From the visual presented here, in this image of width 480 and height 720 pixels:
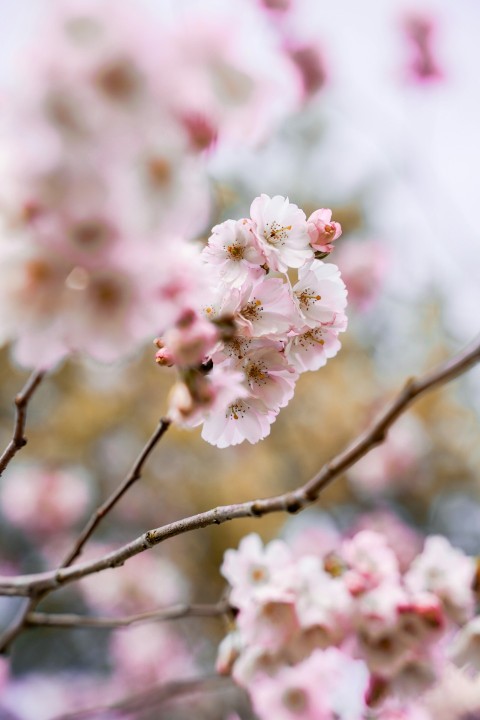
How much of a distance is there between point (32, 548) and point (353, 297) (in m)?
2.65

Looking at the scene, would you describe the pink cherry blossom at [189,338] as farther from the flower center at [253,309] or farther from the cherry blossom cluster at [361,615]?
the cherry blossom cluster at [361,615]

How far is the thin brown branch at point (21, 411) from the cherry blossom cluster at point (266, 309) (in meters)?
0.14

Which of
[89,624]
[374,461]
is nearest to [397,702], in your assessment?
[89,624]

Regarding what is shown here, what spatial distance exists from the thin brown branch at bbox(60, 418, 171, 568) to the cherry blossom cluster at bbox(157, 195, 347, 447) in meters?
0.06

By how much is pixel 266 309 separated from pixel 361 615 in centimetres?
68

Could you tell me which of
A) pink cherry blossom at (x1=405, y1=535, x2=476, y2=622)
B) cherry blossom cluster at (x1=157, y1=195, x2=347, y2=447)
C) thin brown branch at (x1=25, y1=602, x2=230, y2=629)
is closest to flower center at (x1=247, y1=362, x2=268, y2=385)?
cherry blossom cluster at (x1=157, y1=195, x2=347, y2=447)

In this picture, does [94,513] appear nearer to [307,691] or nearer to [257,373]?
[257,373]

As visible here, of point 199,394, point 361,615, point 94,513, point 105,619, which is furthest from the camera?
point 361,615

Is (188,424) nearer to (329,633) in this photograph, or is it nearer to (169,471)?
(329,633)

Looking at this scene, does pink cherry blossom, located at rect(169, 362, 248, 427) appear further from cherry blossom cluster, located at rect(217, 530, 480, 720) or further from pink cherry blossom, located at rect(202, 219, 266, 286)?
cherry blossom cluster, located at rect(217, 530, 480, 720)

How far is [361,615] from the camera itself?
108cm

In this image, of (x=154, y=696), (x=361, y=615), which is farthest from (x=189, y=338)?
(x=154, y=696)

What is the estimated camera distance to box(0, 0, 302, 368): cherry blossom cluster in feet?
1.45

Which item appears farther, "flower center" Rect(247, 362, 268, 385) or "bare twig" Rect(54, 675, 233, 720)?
"bare twig" Rect(54, 675, 233, 720)
